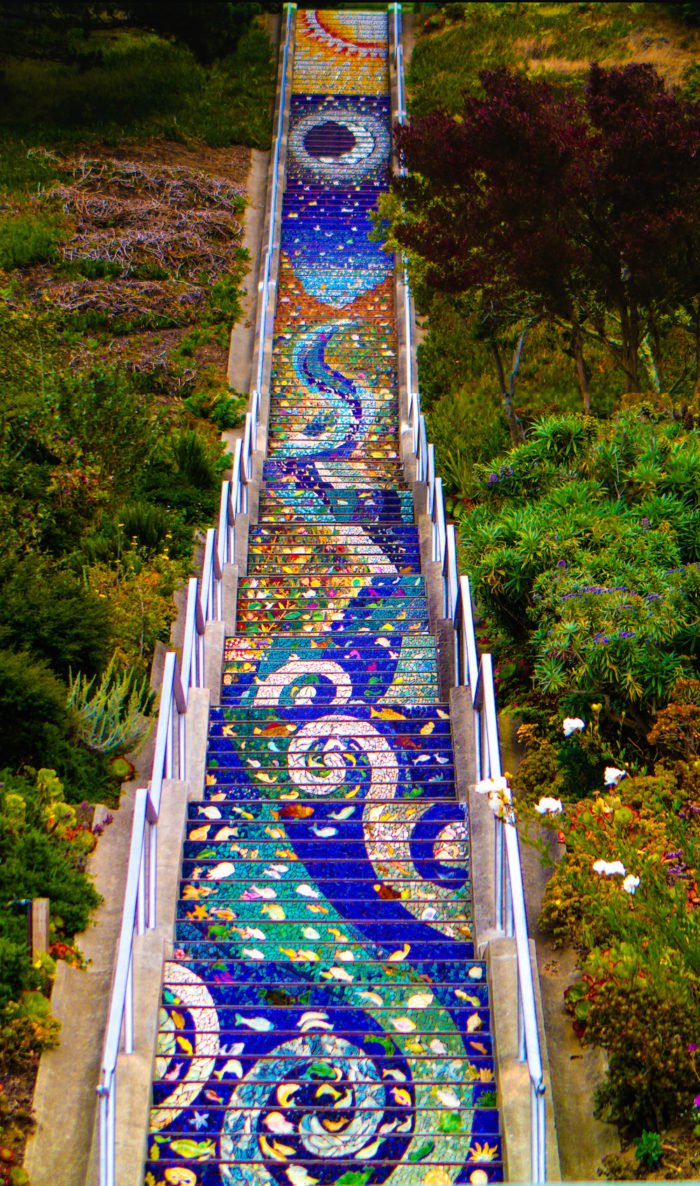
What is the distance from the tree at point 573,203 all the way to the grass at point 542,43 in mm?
11353

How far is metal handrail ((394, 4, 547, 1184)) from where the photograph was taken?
18.9 feet

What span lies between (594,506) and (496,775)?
3450 millimetres

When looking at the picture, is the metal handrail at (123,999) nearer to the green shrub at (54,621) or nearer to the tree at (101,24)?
the green shrub at (54,621)

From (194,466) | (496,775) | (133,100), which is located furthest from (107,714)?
(133,100)

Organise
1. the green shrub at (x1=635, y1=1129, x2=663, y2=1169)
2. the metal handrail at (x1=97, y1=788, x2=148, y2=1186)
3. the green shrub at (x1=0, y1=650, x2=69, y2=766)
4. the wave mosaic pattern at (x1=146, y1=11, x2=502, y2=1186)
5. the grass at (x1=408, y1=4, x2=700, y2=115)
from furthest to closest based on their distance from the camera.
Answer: the grass at (x1=408, y1=4, x2=700, y2=115)
the green shrub at (x1=0, y1=650, x2=69, y2=766)
the wave mosaic pattern at (x1=146, y1=11, x2=502, y2=1186)
the green shrub at (x1=635, y1=1129, x2=663, y2=1169)
the metal handrail at (x1=97, y1=788, x2=148, y2=1186)

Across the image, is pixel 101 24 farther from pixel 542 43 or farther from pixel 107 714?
pixel 107 714

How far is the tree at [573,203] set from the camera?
11.6 meters

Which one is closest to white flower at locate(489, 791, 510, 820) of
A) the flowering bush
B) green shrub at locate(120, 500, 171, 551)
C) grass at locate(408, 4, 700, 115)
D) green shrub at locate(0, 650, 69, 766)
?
the flowering bush

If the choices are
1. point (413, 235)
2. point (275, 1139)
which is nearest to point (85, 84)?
point (413, 235)

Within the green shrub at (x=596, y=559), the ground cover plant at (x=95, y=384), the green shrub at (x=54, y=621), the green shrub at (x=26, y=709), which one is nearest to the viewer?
the ground cover plant at (x=95, y=384)

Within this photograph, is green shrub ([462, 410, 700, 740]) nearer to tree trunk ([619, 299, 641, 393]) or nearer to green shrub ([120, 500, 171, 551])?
tree trunk ([619, 299, 641, 393])

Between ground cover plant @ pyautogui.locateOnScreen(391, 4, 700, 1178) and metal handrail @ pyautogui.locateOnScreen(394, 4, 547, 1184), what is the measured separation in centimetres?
28

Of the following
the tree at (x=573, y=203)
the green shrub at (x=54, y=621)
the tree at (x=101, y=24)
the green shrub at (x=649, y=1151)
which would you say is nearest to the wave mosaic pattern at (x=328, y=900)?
the green shrub at (x=649, y=1151)

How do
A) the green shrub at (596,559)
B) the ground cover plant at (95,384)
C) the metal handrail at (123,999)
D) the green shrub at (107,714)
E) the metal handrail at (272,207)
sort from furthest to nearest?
the metal handrail at (272,207), the green shrub at (107,714), the green shrub at (596,559), the ground cover plant at (95,384), the metal handrail at (123,999)
